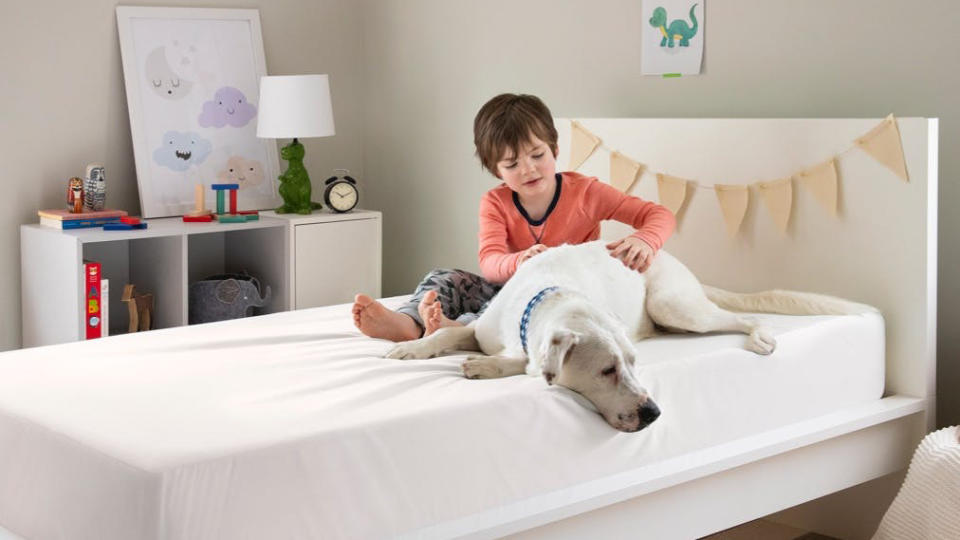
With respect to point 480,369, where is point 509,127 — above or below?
above

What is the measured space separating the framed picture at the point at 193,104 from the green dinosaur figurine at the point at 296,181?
191 mm

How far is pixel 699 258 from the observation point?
314 cm

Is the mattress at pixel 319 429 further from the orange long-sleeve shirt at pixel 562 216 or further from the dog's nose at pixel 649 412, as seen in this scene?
the orange long-sleeve shirt at pixel 562 216

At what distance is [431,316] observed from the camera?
256cm

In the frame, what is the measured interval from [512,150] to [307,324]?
663mm

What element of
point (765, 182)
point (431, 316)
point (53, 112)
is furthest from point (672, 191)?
point (53, 112)

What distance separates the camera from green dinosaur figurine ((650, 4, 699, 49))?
331 centimetres

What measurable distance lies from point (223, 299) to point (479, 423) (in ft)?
7.20

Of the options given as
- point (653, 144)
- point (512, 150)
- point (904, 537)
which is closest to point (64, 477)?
point (512, 150)

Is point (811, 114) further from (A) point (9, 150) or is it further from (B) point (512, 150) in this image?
(A) point (9, 150)

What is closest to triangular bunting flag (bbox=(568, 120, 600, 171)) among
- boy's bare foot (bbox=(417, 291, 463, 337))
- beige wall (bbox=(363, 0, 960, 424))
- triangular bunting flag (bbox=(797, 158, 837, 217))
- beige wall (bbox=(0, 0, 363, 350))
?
beige wall (bbox=(363, 0, 960, 424))

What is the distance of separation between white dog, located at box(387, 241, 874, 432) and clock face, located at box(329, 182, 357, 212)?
1.67 meters

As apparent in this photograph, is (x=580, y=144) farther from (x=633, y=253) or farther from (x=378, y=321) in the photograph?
(x=378, y=321)

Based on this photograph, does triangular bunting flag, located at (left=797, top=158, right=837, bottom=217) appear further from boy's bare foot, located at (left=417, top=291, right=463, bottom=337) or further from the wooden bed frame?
boy's bare foot, located at (left=417, top=291, right=463, bottom=337)
